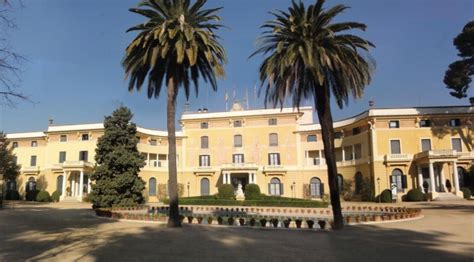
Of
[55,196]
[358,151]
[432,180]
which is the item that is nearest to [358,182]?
[358,151]

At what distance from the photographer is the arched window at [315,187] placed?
173ft

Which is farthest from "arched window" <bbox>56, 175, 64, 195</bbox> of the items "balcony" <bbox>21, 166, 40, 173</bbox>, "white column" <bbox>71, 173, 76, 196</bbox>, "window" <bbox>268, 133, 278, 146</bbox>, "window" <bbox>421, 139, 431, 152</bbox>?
"window" <bbox>421, 139, 431, 152</bbox>

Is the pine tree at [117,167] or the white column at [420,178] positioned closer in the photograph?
the pine tree at [117,167]

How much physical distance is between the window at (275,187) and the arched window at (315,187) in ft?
13.4

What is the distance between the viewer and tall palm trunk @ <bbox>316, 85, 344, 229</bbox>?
17125mm

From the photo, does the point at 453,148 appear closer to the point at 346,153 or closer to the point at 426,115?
the point at 426,115

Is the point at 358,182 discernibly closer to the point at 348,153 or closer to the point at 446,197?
the point at 348,153

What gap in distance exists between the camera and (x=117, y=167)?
98.8 ft

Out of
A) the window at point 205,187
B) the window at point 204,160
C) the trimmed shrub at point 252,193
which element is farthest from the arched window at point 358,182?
the window at point 204,160

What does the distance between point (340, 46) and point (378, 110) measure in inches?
1303

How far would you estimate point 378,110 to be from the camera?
47.4 m

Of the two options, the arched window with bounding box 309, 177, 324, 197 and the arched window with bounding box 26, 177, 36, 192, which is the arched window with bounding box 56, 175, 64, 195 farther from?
the arched window with bounding box 309, 177, 324, 197

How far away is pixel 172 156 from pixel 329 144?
7.40m

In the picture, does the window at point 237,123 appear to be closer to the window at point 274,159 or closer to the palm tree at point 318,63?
the window at point 274,159
